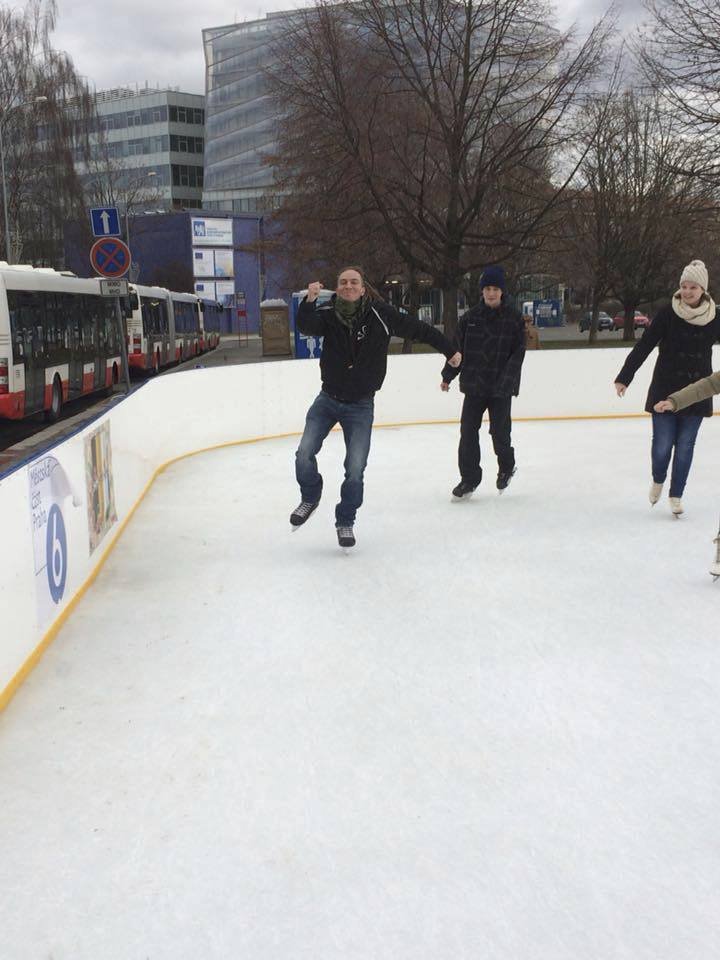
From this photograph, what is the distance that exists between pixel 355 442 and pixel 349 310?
32.7 inches

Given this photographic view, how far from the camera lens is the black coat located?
21.5ft

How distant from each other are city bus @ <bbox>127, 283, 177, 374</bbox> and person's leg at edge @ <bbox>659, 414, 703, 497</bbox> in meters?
17.6

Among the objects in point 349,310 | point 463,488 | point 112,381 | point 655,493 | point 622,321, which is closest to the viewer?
point 349,310

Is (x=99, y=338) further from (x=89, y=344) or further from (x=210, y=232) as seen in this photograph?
(x=210, y=232)

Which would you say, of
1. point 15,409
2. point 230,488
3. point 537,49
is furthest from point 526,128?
point 230,488

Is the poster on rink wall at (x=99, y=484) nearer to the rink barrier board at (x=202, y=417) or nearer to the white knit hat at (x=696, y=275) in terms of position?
the rink barrier board at (x=202, y=417)

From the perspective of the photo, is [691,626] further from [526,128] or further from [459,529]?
[526,128]

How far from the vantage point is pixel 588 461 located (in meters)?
9.93

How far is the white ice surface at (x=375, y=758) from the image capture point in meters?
2.36

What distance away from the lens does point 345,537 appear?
6.22 metres

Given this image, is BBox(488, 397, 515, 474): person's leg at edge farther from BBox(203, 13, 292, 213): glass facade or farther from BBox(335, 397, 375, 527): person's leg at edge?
BBox(203, 13, 292, 213): glass facade

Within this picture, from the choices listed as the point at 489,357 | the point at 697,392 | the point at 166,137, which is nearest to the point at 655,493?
the point at 489,357

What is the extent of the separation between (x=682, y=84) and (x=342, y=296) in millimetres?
15702

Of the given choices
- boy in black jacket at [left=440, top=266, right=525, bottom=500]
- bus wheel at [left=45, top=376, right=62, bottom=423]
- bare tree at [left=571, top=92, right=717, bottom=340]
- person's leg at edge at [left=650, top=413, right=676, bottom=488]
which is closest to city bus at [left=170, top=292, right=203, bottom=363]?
bare tree at [left=571, top=92, right=717, bottom=340]
